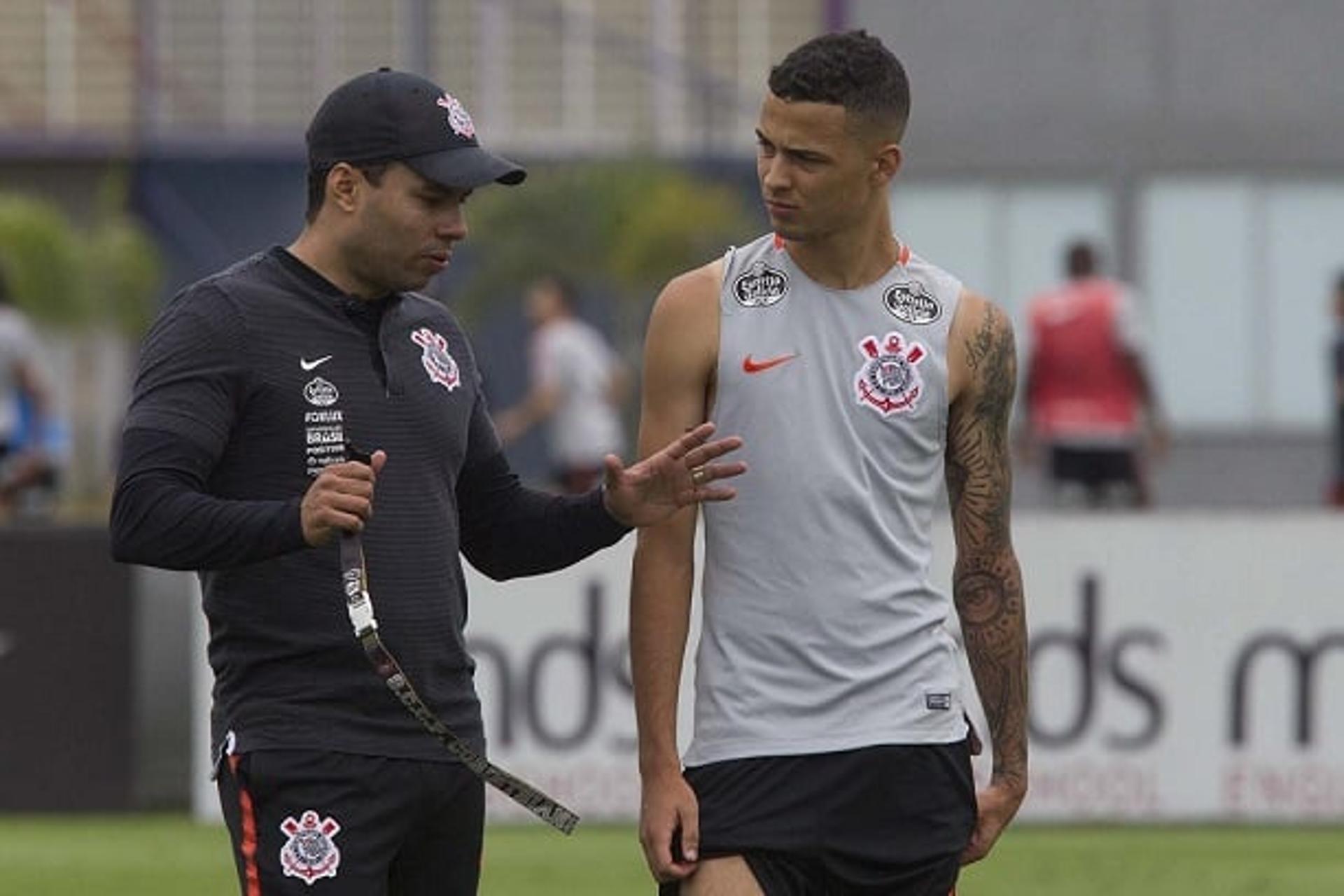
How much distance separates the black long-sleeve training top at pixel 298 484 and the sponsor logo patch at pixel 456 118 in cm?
32

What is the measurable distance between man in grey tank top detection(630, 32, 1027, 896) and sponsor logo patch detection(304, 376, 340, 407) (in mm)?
524

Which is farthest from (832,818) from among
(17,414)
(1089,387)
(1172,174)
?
(1172,174)

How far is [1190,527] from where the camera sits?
14.5 meters

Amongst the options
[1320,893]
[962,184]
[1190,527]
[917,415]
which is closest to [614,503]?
[917,415]

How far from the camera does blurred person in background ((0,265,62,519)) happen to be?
19.4 m

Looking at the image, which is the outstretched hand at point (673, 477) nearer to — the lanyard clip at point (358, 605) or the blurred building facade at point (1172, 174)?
the lanyard clip at point (358, 605)

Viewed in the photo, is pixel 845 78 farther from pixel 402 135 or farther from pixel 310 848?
pixel 310 848

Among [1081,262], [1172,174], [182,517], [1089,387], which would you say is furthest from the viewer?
[1172,174]

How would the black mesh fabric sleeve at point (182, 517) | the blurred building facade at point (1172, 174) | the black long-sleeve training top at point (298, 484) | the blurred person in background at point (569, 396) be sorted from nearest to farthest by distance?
the black mesh fabric sleeve at point (182, 517) < the black long-sleeve training top at point (298, 484) < the blurred person in background at point (569, 396) < the blurred building facade at point (1172, 174)

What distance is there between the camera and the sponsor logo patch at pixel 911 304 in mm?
6176

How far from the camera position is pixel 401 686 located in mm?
5934

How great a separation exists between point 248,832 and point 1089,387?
1392 centimetres

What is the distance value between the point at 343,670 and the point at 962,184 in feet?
90.4

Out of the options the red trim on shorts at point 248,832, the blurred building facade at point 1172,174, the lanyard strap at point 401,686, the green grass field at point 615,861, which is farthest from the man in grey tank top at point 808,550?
the blurred building facade at point 1172,174
